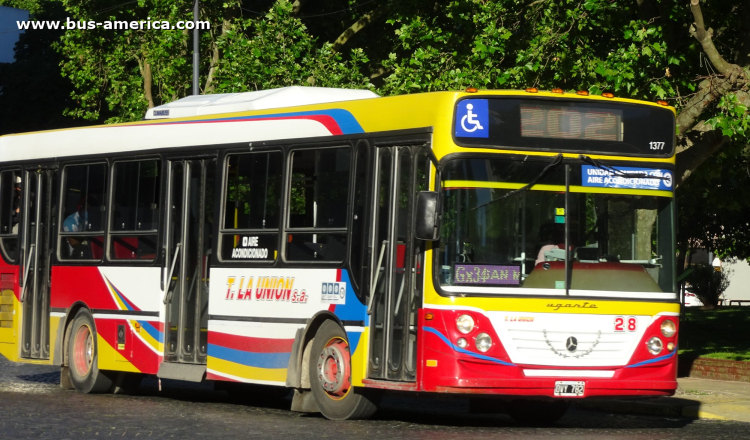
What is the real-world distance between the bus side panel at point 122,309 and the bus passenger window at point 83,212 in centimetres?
24

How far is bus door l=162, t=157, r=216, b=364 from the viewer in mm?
14539

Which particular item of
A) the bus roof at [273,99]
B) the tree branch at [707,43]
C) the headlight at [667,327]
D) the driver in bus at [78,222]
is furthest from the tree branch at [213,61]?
the headlight at [667,327]

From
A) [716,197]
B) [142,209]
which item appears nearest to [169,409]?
[142,209]

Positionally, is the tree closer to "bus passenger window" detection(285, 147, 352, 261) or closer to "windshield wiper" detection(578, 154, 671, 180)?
"windshield wiper" detection(578, 154, 671, 180)

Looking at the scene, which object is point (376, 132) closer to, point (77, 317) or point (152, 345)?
point (152, 345)

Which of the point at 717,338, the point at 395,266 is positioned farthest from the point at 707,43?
the point at 717,338

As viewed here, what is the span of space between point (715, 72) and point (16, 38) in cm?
4879

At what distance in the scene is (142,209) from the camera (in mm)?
15539

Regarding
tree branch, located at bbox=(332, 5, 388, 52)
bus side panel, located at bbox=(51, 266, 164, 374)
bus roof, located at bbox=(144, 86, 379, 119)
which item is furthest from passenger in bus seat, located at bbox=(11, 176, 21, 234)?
tree branch, located at bbox=(332, 5, 388, 52)

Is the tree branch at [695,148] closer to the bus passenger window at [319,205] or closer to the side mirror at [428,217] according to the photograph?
the bus passenger window at [319,205]

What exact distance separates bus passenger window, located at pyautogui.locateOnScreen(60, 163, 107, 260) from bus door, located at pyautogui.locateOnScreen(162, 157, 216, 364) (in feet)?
4.69

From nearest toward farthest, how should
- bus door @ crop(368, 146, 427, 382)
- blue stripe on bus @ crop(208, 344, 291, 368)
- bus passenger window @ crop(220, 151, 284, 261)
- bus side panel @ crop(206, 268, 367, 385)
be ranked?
bus door @ crop(368, 146, 427, 382)
bus side panel @ crop(206, 268, 367, 385)
blue stripe on bus @ crop(208, 344, 291, 368)
bus passenger window @ crop(220, 151, 284, 261)

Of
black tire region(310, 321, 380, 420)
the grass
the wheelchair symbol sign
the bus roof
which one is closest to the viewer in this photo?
the wheelchair symbol sign

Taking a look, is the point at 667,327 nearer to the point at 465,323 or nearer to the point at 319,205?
the point at 465,323
